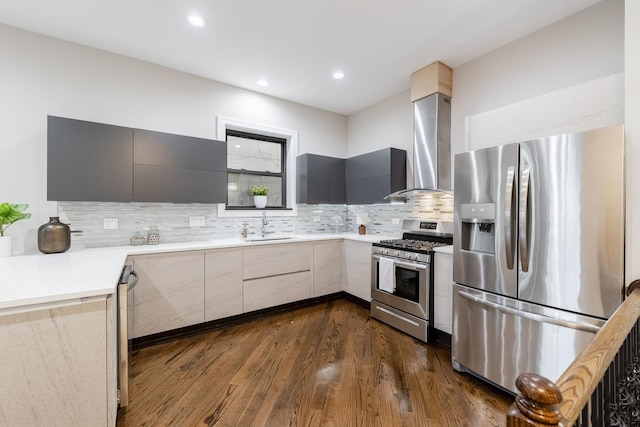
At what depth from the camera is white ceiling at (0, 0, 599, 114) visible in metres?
2.18

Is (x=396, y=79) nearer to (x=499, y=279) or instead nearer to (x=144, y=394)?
(x=499, y=279)

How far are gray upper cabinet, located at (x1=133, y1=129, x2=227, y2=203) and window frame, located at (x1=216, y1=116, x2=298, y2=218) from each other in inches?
16.4

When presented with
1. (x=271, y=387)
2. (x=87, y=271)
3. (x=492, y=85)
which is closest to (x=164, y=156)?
(x=87, y=271)

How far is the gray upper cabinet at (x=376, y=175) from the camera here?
11.7 ft

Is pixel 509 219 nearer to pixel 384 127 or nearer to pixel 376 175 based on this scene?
pixel 376 175

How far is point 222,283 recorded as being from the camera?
2.88m

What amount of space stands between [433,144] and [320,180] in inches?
63.7

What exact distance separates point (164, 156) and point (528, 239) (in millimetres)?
3230

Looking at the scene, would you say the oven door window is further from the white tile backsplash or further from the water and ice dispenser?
the white tile backsplash

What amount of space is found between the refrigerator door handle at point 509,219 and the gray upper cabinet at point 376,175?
174 cm

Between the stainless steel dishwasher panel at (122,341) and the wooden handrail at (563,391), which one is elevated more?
the wooden handrail at (563,391)

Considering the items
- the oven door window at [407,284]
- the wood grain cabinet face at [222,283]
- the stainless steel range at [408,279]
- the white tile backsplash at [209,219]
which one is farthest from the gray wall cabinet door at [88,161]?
the oven door window at [407,284]

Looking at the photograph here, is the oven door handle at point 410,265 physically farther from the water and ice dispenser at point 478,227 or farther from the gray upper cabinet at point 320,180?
the gray upper cabinet at point 320,180

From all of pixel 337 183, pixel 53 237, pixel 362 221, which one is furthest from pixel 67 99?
pixel 362 221
